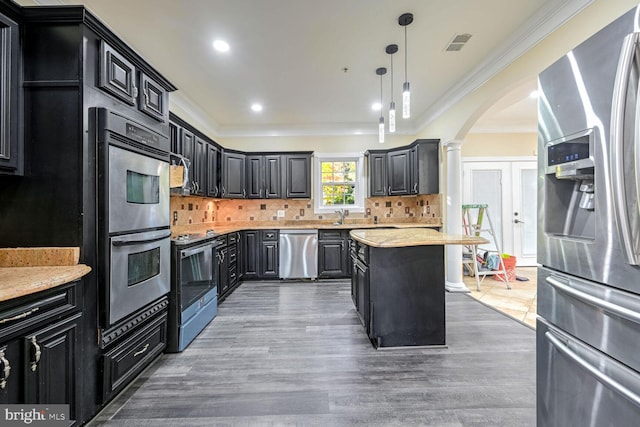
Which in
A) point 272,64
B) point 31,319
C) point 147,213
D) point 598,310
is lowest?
point 31,319

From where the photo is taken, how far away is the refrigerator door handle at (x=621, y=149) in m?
0.80

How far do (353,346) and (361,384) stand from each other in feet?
1.69

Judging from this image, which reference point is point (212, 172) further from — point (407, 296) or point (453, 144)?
point (453, 144)

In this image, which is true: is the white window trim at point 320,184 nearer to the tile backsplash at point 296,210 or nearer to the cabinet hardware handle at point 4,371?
the tile backsplash at point 296,210

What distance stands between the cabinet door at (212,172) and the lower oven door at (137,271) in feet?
6.46

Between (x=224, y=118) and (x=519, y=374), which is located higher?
(x=224, y=118)

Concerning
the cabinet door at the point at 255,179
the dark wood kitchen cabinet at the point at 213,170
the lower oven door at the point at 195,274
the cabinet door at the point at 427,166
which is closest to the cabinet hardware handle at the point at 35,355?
the lower oven door at the point at 195,274

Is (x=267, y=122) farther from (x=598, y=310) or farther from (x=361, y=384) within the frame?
(x=598, y=310)

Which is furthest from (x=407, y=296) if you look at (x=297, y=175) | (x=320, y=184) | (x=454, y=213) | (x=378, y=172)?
(x=320, y=184)

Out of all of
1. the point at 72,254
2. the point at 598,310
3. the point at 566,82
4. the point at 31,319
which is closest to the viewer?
the point at 598,310

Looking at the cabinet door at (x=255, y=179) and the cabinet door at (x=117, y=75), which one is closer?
the cabinet door at (x=117, y=75)

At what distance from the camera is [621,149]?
0.82 metres

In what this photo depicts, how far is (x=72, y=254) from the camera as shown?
1487 millimetres

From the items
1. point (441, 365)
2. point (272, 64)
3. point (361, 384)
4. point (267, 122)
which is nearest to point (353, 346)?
point (361, 384)
